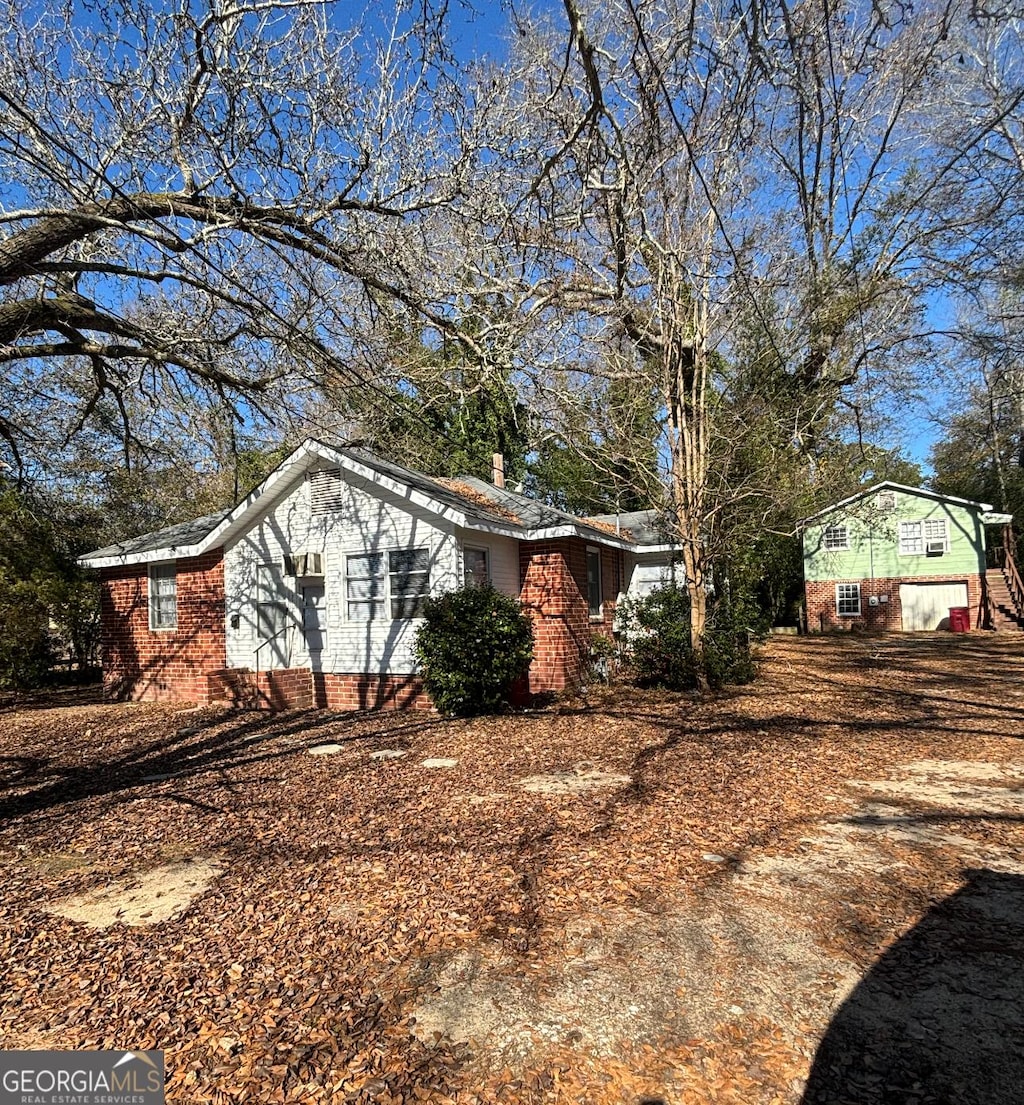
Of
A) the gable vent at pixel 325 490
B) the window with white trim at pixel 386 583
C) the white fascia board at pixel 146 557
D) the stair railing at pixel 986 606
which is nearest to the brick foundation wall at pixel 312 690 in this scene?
the window with white trim at pixel 386 583

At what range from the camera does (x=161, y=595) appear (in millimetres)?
13109

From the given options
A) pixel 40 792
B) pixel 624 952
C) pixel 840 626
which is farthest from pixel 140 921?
Result: pixel 840 626

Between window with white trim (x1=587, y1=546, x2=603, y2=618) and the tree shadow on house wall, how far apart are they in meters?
9.62

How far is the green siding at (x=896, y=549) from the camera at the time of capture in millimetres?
24828

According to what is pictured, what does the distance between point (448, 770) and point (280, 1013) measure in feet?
13.1

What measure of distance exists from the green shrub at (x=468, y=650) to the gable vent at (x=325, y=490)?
2.99 meters

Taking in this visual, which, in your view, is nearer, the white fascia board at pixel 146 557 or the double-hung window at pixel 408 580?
the double-hung window at pixel 408 580

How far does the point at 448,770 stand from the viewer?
681 cm

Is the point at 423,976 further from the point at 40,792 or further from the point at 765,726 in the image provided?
the point at 765,726

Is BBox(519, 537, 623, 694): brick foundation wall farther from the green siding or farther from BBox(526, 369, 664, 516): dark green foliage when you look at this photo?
the green siding

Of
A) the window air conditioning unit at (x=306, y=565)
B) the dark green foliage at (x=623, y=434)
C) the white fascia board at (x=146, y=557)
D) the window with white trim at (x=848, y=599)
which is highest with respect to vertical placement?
the dark green foliage at (x=623, y=434)

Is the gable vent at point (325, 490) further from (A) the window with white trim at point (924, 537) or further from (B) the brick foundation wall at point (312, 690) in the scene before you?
(A) the window with white trim at point (924, 537)

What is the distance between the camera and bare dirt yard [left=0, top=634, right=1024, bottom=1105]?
2484 millimetres

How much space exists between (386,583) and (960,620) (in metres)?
22.2
